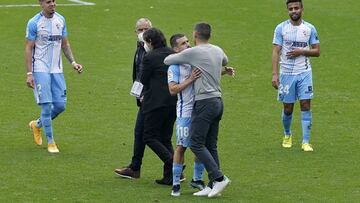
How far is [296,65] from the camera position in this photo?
15.7 m

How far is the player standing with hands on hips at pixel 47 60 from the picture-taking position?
15.2 m

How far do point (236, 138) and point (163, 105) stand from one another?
3736 millimetres

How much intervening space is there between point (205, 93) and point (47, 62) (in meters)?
3.57

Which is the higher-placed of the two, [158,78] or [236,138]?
[158,78]

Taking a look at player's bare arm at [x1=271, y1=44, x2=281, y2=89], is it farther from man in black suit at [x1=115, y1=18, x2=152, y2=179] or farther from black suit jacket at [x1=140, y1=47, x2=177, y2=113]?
black suit jacket at [x1=140, y1=47, x2=177, y2=113]

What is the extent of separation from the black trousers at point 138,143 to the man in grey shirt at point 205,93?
1.29 meters

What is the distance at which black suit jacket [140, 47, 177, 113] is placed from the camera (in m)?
13.2

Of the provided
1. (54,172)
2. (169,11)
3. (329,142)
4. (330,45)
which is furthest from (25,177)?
(169,11)

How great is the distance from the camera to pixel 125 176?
14.0 meters

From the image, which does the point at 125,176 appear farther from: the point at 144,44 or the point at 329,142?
→ the point at 329,142

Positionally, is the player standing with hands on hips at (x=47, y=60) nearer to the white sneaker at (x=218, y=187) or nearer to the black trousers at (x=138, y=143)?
the black trousers at (x=138, y=143)

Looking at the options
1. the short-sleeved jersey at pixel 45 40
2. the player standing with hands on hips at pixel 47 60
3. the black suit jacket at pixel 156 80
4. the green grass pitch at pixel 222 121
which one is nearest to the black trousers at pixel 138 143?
the green grass pitch at pixel 222 121

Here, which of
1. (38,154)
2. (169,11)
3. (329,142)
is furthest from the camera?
(169,11)

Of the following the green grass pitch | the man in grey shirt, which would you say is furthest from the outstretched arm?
the green grass pitch
